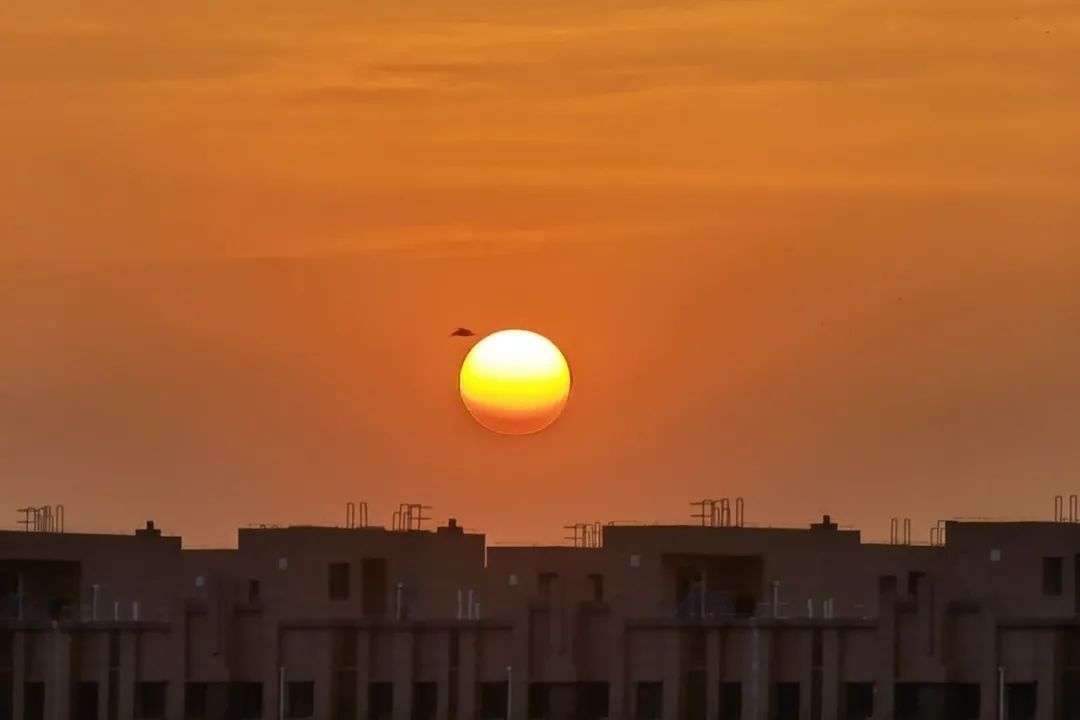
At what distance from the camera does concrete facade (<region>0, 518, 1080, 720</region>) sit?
9344 cm

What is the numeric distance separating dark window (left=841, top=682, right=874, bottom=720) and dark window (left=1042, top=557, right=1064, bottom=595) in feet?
19.1

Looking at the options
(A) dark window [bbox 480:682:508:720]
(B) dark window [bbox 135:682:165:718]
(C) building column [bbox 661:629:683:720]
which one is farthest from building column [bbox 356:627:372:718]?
(C) building column [bbox 661:629:683:720]

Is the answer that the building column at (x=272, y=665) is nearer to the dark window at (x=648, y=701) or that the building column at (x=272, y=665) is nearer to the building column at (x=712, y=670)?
the dark window at (x=648, y=701)

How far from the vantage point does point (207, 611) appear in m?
94.1

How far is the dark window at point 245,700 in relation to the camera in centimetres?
9469

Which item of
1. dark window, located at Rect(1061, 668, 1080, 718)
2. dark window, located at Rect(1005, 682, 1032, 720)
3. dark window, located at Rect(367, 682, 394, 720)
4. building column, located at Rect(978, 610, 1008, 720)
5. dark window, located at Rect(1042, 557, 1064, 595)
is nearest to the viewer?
building column, located at Rect(978, 610, 1008, 720)

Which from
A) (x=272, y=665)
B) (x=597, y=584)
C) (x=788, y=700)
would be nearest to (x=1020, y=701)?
(x=788, y=700)

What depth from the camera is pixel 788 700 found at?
3720 inches

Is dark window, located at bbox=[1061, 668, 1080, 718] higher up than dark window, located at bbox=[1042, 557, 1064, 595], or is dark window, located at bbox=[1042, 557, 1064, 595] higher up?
dark window, located at bbox=[1042, 557, 1064, 595]

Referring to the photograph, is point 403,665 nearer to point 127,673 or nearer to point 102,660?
point 127,673

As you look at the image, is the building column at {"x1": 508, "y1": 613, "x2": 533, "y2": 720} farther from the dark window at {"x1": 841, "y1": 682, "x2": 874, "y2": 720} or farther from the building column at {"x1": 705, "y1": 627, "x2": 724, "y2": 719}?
the dark window at {"x1": 841, "y1": 682, "x2": 874, "y2": 720}

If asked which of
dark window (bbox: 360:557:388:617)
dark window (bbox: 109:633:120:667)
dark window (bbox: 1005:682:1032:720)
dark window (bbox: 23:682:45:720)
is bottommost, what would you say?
dark window (bbox: 23:682:45:720)

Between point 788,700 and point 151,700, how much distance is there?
18805mm

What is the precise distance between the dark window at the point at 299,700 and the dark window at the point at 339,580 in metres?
2.78
